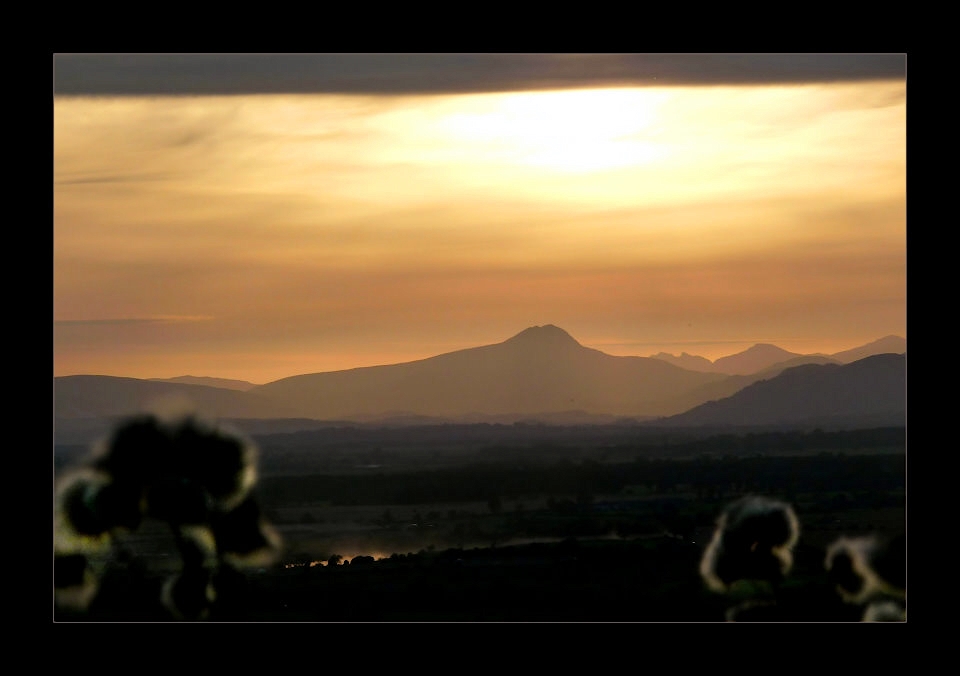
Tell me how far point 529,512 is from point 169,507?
2405mm

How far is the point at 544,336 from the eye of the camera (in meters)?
6.50

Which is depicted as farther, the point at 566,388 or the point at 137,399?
the point at 566,388

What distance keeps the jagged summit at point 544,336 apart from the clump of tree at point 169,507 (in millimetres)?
1955

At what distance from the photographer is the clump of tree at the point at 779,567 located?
17.8ft

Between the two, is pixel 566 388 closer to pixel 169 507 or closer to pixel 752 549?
pixel 752 549

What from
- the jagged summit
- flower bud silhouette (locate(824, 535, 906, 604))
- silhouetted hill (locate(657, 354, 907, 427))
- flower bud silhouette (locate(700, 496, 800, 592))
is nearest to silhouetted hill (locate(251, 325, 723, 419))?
the jagged summit

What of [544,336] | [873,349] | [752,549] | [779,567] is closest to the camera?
[779,567]

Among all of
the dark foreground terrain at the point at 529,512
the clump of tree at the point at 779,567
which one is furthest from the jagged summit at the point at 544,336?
the clump of tree at the point at 779,567

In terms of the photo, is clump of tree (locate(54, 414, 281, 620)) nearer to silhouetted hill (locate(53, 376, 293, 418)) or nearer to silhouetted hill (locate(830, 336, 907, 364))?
silhouetted hill (locate(53, 376, 293, 418))

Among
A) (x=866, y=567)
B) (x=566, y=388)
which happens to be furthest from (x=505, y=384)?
(x=866, y=567)
